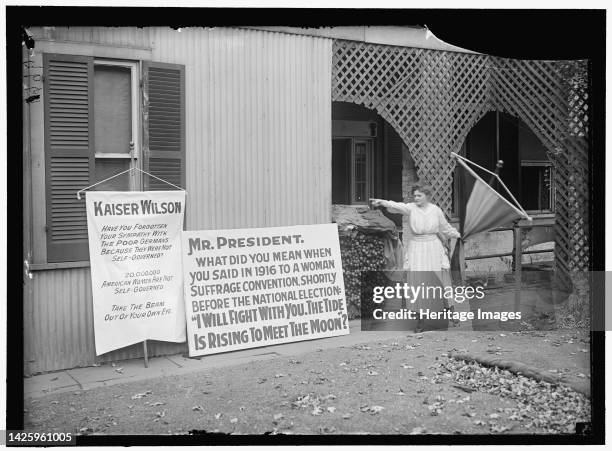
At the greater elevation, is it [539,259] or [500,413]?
[539,259]

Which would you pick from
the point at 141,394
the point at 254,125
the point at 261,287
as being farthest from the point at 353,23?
the point at 141,394

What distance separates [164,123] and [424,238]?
10.8 ft

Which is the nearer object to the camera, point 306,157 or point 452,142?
point 306,157

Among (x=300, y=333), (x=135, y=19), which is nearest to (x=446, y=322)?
(x=300, y=333)

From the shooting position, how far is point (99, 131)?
686 cm

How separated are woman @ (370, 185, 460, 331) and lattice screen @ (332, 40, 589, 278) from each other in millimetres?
448

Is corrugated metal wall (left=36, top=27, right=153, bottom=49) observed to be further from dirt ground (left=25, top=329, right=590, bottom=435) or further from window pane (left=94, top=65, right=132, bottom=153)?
dirt ground (left=25, top=329, right=590, bottom=435)

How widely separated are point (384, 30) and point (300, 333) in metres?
3.42

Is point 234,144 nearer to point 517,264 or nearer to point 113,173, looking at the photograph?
point 113,173

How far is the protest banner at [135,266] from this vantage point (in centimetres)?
680

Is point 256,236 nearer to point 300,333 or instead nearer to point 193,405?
point 300,333

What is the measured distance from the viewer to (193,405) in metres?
6.22

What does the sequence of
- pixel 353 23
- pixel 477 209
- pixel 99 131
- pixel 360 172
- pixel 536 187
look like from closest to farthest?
pixel 353 23, pixel 99 131, pixel 477 209, pixel 536 187, pixel 360 172

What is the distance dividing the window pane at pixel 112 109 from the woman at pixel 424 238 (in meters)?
3.02
